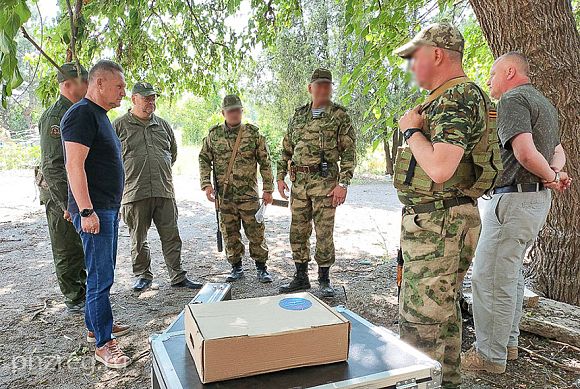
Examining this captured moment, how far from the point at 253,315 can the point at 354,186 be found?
1175 centimetres

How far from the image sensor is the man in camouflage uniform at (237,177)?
439 cm

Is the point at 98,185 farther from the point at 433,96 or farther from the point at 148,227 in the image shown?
the point at 433,96

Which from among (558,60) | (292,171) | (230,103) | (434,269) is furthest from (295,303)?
(230,103)

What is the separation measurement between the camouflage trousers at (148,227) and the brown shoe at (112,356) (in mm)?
1460

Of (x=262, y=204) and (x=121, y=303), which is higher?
(x=262, y=204)

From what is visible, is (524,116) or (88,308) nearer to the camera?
(524,116)

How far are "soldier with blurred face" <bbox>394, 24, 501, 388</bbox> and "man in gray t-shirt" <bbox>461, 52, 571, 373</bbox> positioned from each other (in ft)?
1.59

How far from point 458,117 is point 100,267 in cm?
215

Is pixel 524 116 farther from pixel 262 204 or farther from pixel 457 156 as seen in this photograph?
pixel 262 204

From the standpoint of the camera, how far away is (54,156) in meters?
3.39

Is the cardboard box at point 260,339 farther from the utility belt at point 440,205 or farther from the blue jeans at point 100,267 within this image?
the blue jeans at point 100,267

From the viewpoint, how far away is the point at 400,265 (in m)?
2.19

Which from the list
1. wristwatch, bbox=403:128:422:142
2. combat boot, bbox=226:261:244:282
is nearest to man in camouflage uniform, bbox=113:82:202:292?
combat boot, bbox=226:261:244:282

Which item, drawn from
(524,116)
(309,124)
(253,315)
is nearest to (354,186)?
(309,124)
